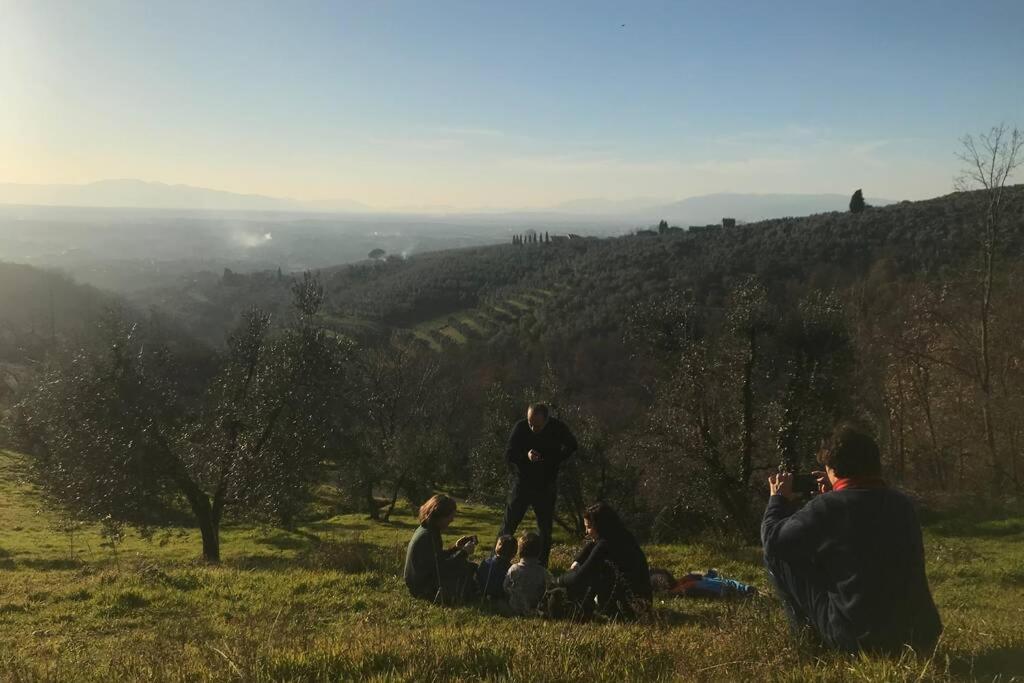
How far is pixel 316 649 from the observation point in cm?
432

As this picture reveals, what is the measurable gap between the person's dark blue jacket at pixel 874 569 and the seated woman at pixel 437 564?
4253mm

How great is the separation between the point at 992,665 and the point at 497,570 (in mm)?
4836

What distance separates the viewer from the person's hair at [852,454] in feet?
13.8

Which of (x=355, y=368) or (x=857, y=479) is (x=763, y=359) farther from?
(x=355, y=368)

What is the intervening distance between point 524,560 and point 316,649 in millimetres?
3095

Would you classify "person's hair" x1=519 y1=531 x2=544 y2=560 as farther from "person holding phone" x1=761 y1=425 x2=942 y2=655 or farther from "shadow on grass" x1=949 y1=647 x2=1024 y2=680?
"shadow on grass" x1=949 y1=647 x2=1024 y2=680

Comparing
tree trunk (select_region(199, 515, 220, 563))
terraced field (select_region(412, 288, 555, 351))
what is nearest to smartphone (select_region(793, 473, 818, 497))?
tree trunk (select_region(199, 515, 220, 563))

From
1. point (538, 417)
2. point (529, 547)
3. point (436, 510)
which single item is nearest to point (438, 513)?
Answer: point (436, 510)

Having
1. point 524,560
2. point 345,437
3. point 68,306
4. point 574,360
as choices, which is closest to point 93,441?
point 345,437

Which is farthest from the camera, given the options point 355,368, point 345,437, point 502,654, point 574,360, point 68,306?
point 68,306

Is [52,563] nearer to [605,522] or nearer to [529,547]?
[529,547]

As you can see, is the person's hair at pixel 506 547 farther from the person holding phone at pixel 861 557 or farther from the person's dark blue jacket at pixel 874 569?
the person's dark blue jacket at pixel 874 569

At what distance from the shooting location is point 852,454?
423cm

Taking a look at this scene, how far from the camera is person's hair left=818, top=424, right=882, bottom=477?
13.8 ft
